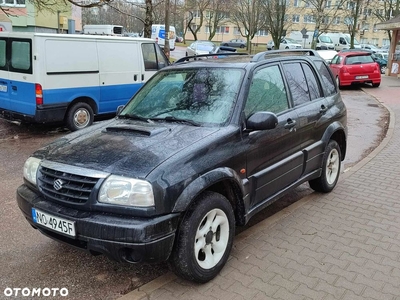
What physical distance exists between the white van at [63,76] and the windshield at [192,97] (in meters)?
4.33

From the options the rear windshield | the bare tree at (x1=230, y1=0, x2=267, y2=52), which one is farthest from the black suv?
the bare tree at (x1=230, y1=0, x2=267, y2=52)

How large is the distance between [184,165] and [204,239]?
0.67 metres

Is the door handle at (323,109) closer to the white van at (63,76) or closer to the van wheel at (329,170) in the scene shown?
the van wheel at (329,170)

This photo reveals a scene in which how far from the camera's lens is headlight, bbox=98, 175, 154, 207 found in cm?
273

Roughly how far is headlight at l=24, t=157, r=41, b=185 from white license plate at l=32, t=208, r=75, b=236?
0.30 metres

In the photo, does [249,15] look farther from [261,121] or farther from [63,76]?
[261,121]

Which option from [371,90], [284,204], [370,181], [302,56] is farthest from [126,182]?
[371,90]

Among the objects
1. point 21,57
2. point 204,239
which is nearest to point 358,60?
point 21,57

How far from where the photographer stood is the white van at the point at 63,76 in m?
7.84

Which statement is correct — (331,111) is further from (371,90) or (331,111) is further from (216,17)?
(216,17)

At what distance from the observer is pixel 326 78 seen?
5348 millimetres

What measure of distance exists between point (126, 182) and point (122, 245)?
1.42 feet

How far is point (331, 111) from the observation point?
5.11m

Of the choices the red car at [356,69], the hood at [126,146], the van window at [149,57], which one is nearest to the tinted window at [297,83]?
the hood at [126,146]
